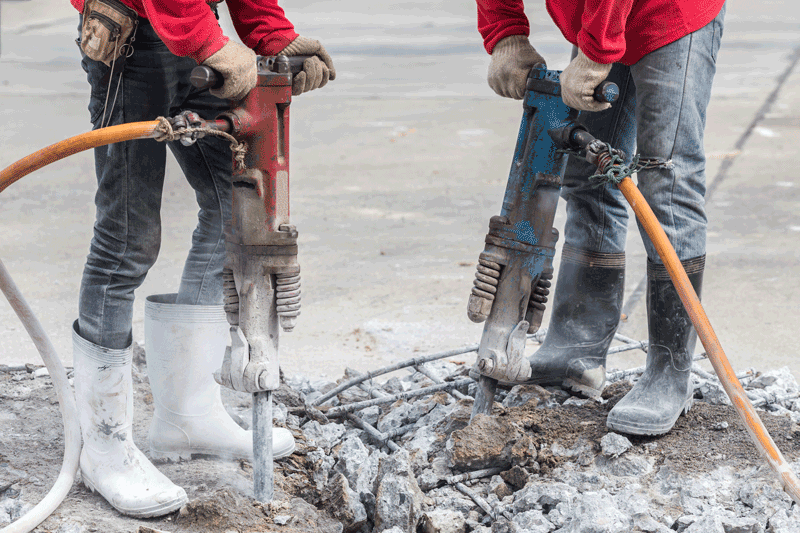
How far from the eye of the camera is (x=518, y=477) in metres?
2.06

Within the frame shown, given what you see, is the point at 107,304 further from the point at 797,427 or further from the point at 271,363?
the point at 797,427

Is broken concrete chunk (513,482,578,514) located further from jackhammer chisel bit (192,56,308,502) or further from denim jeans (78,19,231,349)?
denim jeans (78,19,231,349)

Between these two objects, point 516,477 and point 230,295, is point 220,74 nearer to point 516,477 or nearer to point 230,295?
point 230,295

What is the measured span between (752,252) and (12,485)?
3.73 meters

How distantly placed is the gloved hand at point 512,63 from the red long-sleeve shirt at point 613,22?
0.03m

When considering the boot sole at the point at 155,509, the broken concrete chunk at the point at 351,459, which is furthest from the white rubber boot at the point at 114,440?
the broken concrete chunk at the point at 351,459

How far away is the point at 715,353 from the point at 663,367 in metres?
0.46

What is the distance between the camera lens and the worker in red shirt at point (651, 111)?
195 centimetres

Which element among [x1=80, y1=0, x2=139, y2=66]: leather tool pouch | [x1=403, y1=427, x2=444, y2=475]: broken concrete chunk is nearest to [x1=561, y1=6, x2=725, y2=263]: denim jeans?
[x1=403, y1=427, x2=444, y2=475]: broken concrete chunk

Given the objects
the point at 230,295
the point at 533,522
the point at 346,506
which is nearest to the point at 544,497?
the point at 533,522

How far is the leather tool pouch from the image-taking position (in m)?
1.72

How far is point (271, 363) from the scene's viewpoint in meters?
1.87

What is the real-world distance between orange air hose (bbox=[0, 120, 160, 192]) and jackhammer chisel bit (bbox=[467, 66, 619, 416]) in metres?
0.87

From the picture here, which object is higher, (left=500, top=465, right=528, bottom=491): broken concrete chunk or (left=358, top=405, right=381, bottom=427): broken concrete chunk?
(left=500, top=465, right=528, bottom=491): broken concrete chunk
